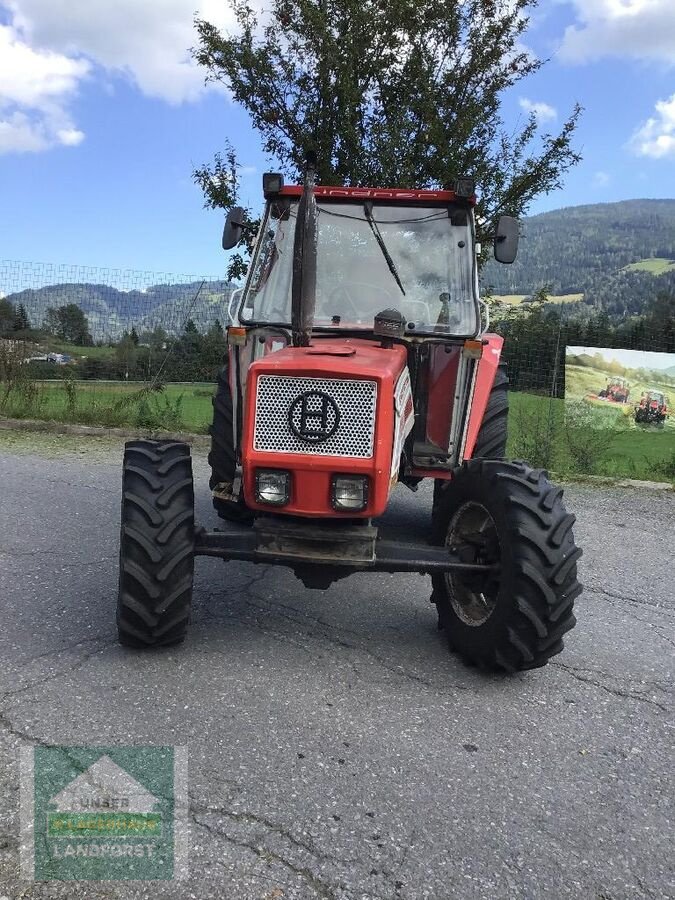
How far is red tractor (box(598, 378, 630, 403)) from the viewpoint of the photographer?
38.7 feet

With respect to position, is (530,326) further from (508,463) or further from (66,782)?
(66,782)

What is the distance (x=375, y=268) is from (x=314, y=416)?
5.40 feet

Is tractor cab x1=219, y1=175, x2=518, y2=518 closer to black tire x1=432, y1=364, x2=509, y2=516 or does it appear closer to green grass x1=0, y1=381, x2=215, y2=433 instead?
black tire x1=432, y1=364, x2=509, y2=516

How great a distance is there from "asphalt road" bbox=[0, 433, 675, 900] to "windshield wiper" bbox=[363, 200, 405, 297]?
6.23 feet

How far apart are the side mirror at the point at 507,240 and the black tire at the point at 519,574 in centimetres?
171

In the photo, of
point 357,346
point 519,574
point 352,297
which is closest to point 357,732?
point 519,574

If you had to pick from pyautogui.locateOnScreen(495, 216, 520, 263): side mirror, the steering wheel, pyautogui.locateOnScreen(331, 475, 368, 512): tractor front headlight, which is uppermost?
pyautogui.locateOnScreen(495, 216, 520, 263): side mirror

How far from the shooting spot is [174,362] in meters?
12.1

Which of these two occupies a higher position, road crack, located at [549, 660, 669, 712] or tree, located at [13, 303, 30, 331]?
tree, located at [13, 303, 30, 331]

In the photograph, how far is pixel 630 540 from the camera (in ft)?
22.5

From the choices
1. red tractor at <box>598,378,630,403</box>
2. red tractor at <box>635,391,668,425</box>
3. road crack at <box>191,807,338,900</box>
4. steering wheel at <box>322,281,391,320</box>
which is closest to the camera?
road crack at <box>191,807,338,900</box>

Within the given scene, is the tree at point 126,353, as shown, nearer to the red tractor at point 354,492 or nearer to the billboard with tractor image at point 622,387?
the billboard with tractor image at point 622,387

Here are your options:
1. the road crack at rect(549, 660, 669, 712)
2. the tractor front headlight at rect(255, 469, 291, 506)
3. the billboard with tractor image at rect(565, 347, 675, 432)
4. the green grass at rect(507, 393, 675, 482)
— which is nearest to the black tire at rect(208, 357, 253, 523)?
the tractor front headlight at rect(255, 469, 291, 506)

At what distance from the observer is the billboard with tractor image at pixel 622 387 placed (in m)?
11.3
